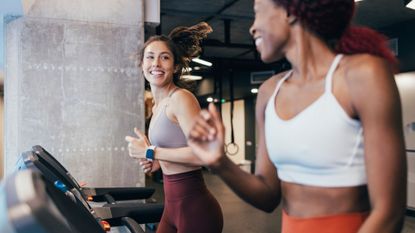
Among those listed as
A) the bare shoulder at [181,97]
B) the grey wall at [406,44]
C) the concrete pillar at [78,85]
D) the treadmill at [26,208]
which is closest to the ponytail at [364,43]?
the treadmill at [26,208]

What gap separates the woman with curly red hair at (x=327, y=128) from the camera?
2.57 ft

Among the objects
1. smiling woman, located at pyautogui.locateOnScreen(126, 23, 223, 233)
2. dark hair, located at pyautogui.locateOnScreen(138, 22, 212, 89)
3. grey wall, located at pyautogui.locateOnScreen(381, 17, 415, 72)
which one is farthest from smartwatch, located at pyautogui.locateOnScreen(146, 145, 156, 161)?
grey wall, located at pyautogui.locateOnScreen(381, 17, 415, 72)

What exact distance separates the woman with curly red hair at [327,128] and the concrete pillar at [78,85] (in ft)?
6.79

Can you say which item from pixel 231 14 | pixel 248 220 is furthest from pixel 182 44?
pixel 248 220

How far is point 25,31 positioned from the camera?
8.71ft

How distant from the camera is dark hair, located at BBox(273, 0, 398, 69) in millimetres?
845

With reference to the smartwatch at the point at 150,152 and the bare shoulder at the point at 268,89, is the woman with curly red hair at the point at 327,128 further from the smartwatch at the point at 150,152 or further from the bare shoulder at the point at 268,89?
the smartwatch at the point at 150,152

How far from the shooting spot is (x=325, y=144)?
83 cm

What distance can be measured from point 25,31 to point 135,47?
74 centimetres

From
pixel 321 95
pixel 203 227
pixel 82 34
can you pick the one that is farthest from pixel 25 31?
pixel 321 95

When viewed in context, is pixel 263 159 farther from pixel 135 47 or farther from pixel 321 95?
pixel 135 47

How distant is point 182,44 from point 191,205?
0.88 meters

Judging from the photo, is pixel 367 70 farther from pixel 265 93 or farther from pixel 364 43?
pixel 265 93

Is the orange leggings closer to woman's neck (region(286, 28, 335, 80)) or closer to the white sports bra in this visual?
the white sports bra
